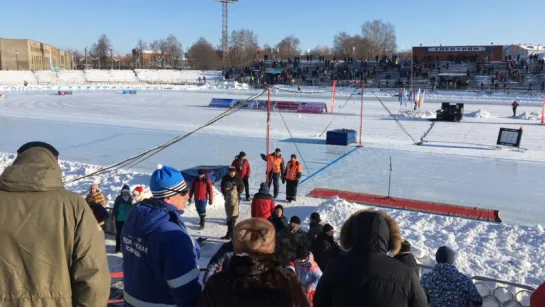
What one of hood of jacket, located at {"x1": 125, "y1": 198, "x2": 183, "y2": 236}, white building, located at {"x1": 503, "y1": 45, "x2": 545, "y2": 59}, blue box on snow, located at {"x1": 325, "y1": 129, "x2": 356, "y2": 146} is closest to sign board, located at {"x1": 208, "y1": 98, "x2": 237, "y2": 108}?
blue box on snow, located at {"x1": 325, "y1": 129, "x2": 356, "y2": 146}

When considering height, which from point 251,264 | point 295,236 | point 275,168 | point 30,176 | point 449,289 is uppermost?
point 30,176

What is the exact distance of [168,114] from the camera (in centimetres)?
2892

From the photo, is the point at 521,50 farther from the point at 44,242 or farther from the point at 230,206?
the point at 44,242

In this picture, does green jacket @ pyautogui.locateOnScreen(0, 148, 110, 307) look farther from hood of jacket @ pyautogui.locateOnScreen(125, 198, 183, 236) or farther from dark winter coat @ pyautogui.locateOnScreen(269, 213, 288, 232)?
dark winter coat @ pyautogui.locateOnScreen(269, 213, 288, 232)

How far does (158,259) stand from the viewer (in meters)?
2.33

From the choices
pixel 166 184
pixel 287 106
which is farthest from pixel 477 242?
pixel 287 106

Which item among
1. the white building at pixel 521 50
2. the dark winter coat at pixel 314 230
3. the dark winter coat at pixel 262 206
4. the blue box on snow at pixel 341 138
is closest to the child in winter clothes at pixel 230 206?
the dark winter coat at pixel 262 206

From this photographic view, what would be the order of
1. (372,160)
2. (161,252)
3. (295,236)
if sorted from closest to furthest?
(161,252)
(295,236)
(372,160)

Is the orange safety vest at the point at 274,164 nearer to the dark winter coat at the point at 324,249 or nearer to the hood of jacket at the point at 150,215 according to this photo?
the dark winter coat at the point at 324,249

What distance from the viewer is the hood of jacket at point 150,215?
2.41 metres

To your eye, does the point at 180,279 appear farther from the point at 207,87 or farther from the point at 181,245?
the point at 207,87

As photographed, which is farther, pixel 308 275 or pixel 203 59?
pixel 203 59

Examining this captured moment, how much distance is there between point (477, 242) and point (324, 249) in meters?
3.69

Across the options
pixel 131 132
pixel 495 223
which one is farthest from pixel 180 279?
pixel 131 132
